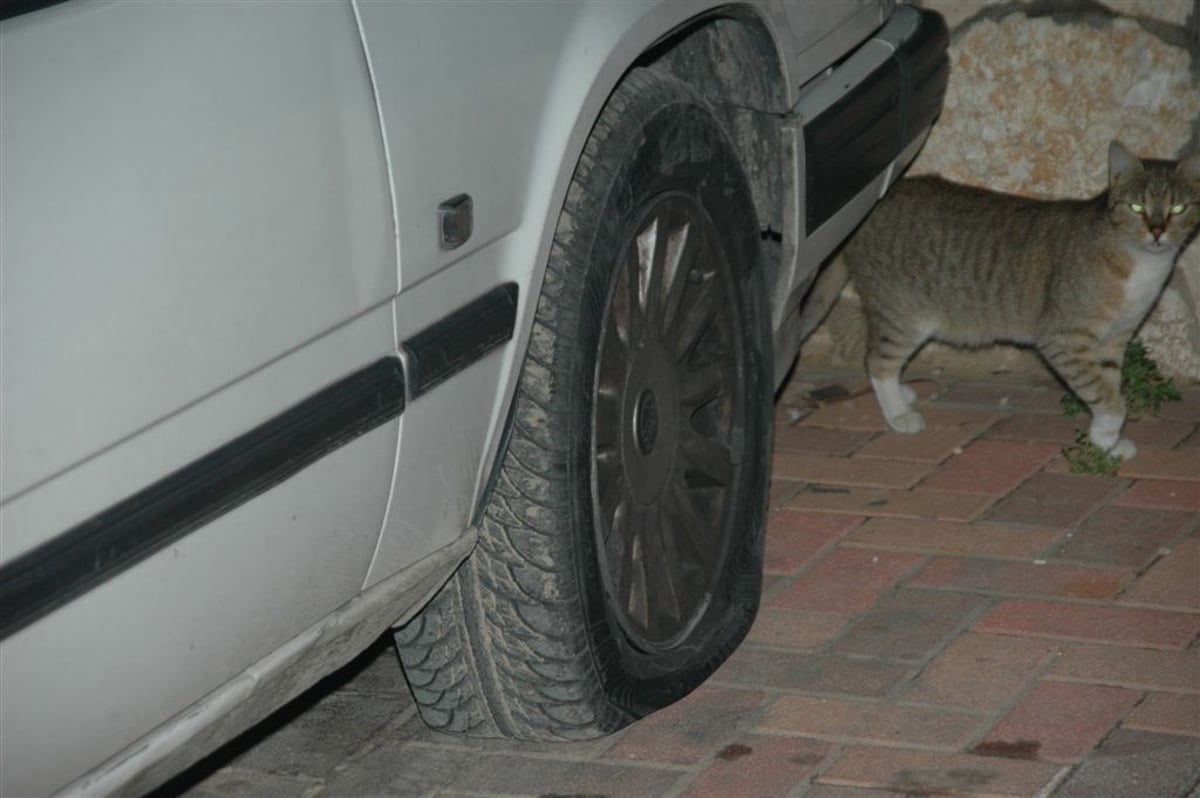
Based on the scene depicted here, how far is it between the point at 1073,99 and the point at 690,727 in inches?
103

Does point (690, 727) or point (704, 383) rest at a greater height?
point (704, 383)

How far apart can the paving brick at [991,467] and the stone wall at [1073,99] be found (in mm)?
727

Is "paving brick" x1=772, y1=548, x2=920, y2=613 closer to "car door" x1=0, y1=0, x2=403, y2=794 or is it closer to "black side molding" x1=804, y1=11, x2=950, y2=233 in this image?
"black side molding" x1=804, y1=11, x2=950, y2=233

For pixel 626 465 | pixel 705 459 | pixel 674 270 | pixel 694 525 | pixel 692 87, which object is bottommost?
pixel 694 525

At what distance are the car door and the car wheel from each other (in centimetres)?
54

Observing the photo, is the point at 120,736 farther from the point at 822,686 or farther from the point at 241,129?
the point at 822,686

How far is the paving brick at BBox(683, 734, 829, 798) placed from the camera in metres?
3.24

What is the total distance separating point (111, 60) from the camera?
6.95 feet

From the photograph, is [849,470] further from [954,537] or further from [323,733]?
[323,733]

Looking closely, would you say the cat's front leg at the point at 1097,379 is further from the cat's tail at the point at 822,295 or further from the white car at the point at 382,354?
the white car at the point at 382,354

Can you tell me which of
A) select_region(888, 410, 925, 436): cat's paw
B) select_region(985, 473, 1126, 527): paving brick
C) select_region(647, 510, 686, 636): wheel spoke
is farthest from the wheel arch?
select_region(888, 410, 925, 436): cat's paw

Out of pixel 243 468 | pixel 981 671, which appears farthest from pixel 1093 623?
pixel 243 468

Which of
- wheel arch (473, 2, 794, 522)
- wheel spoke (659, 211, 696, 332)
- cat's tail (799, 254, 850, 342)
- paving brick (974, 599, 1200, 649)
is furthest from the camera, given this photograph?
cat's tail (799, 254, 850, 342)

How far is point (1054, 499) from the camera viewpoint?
4594 mm
